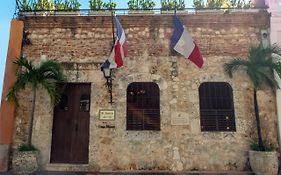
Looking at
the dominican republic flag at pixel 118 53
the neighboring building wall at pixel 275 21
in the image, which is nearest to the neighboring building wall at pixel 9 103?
the dominican republic flag at pixel 118 53

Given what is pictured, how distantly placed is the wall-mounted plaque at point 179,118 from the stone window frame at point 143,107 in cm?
47

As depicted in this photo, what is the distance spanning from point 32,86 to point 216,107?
19.4 ft

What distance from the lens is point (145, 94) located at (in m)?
8.23

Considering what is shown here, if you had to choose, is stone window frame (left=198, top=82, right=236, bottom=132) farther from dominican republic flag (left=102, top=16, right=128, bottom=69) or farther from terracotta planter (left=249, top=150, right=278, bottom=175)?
dominican republic flag (left=102, top=16, right=128, bottom=69)

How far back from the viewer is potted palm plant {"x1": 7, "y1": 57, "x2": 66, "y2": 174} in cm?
703

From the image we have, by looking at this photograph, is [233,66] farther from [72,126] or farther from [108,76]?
[72,126]

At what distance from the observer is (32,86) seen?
324 inches

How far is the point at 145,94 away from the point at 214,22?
3.34 meters

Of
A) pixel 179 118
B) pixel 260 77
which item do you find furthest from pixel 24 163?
pixel 260 77

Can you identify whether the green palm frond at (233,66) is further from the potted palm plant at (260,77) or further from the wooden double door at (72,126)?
the wooden double door at (72,126)

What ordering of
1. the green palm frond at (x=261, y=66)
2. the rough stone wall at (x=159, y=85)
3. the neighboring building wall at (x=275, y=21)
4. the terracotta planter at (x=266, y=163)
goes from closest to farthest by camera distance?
the terracotta planter at (x=266, y=163) → the green palm frond at (x=261, y=66) → the rough stone wall at (x=159, y=85) → the neighboring building wall at (x=275, y=21)

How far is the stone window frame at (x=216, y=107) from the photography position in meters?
7.97

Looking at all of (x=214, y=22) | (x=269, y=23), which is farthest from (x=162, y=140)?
(x=269, y=23)

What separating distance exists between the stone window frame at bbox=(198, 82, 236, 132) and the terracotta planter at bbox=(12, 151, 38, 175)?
16.6 ft
